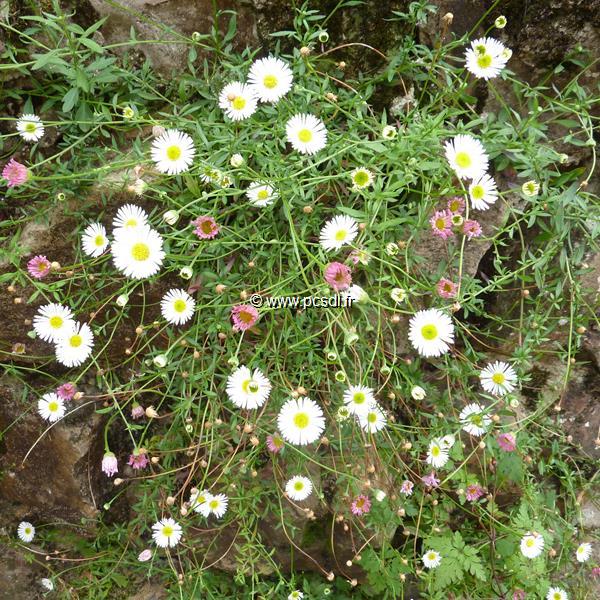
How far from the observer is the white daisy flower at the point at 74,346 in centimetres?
196

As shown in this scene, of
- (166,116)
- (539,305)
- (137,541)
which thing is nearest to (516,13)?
(539,305)

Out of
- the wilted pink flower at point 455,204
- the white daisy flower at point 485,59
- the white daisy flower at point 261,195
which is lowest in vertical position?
the white daisy flower at point 261,195

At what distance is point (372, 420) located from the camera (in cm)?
191

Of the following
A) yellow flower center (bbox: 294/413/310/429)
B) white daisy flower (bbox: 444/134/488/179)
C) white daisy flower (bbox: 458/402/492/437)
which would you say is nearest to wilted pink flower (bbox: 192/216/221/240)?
yellow flower center (bbox: 294/413/310/429)

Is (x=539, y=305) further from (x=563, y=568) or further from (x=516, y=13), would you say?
(x=563, y=568)

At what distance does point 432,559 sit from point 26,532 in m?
1.98

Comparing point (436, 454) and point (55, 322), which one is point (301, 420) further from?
point (55, 322)

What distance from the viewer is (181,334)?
6.68 feet

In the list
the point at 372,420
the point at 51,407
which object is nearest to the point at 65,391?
the point at 51,407

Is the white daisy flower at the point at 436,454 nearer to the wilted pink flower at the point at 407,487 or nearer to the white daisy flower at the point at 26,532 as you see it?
the wilted pink flower at the point at 407,487

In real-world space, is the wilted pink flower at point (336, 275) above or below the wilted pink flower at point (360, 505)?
above

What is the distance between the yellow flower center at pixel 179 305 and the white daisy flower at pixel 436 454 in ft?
3.80

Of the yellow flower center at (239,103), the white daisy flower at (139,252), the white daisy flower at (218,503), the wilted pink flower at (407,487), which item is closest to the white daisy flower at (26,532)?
the white daisy flower at (218,503)

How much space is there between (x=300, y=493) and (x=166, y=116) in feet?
5.36
